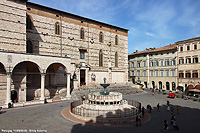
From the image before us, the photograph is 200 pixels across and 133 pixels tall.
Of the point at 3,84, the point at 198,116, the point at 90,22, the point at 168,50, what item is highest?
the point at 90,22

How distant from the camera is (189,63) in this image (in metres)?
34.6

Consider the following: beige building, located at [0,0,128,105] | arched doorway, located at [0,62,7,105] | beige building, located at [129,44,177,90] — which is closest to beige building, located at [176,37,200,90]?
beige building, located at [129,44,177,90]

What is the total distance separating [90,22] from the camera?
3588 cm

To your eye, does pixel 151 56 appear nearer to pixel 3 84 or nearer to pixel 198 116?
pixel 198 116

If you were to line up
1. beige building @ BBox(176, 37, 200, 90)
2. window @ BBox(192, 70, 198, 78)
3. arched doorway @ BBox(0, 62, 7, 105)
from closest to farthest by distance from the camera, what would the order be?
arched doorway @ BBox(0, 62, 7, 105), beige building @ BBox(176, 37, 200, 90), window @ BBox(192, 70, 198, 78)

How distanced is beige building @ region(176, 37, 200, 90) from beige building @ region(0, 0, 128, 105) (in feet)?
49.4

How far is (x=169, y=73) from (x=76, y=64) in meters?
26.7

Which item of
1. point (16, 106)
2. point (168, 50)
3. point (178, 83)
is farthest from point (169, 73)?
point (16, 106)

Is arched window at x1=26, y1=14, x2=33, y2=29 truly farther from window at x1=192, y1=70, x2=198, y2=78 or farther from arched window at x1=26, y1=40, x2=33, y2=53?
window at x1=192, y1=70, x2=198, y2=78

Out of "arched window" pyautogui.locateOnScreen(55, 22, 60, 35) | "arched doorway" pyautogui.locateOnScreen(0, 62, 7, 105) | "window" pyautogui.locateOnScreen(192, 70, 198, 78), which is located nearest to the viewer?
"arched doorway" pyautogui.locateOnScreen(0, 62, 7, 105)

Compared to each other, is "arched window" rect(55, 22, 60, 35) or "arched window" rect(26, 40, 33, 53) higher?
"arched window" rect(55, 22, 60, 35)

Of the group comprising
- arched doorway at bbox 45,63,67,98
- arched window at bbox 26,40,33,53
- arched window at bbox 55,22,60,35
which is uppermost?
arched window at bbox 55,22,60,35

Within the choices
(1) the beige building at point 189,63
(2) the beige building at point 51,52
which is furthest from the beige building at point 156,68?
(2) the beige building at point 51,52

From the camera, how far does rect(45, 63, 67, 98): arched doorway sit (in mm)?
28484
